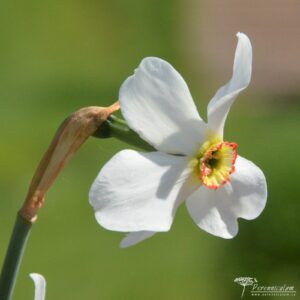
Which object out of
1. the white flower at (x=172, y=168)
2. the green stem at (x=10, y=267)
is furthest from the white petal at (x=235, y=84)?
the green stem at (x=10, y=267)

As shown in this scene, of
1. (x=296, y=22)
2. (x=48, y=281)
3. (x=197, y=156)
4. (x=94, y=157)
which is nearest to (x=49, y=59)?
(x=94, y=157)

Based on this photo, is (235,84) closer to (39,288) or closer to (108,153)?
(39,288)
